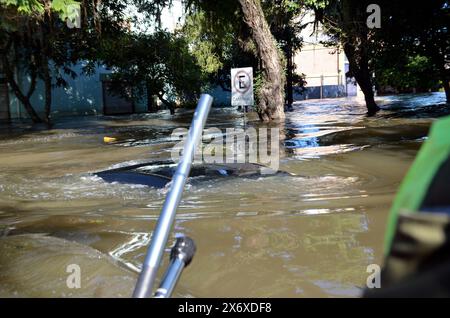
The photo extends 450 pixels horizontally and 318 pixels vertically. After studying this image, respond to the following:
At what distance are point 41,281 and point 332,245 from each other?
2455 millimetres

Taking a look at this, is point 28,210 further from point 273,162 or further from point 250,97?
point 250,97

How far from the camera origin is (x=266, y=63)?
713 inches

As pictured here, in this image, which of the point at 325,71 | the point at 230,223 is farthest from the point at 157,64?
the point at 325,71

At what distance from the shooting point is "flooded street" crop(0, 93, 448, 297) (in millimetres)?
3734

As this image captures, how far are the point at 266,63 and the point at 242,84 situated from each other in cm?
494

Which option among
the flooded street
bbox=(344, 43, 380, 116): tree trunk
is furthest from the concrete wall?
the flooded street

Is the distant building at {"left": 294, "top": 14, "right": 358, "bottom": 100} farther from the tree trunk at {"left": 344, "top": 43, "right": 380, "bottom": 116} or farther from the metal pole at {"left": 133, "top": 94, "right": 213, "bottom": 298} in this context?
the metal pole at {"left": 133, "top": 94, "right": 213, "bottom": 298}

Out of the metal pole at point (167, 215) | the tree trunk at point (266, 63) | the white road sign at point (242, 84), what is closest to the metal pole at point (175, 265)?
the metal pole at point (167, 215)

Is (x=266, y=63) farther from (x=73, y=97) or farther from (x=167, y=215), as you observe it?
(x=73, y=97)

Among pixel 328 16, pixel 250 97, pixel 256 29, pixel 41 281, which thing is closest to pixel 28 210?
pixel 41 281

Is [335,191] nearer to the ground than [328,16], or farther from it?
nearer to the ground
